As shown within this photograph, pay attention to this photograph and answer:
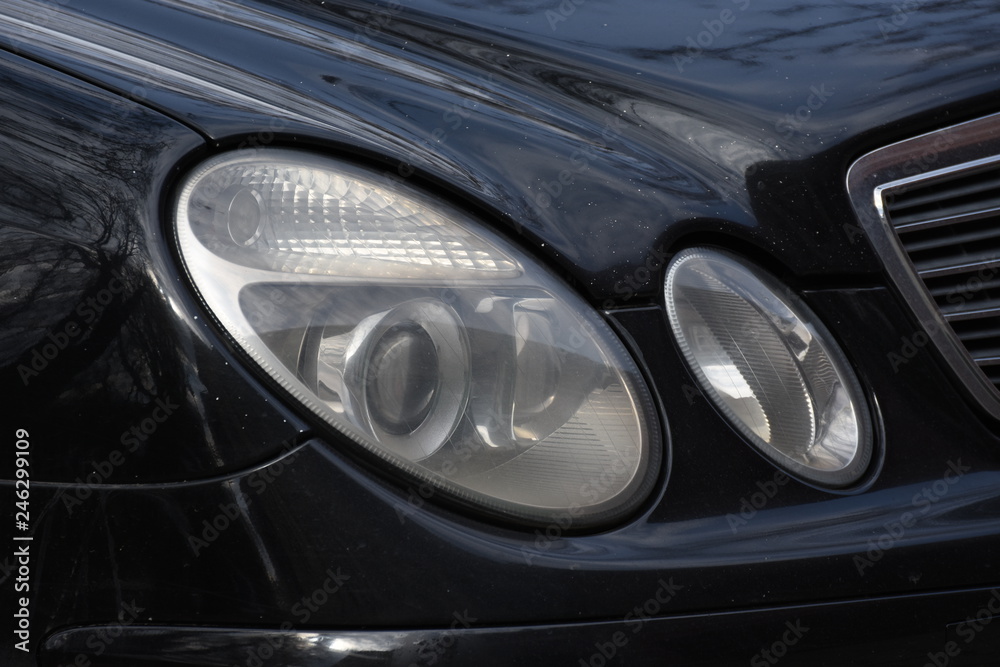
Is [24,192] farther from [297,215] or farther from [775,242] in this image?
[775,242]

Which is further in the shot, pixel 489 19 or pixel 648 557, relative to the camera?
pixel 489 19

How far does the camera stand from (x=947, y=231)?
1486 mm

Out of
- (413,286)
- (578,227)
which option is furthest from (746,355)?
(413,286)

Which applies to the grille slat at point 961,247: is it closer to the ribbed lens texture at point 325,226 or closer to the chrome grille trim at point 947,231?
the chrome grille trim at point 947,231

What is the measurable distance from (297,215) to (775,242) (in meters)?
0.70

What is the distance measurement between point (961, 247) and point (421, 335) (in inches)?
35.5

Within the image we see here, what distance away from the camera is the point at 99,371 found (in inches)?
44.9

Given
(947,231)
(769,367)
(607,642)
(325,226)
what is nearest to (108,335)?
(325,226)

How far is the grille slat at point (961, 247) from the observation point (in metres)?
1.46

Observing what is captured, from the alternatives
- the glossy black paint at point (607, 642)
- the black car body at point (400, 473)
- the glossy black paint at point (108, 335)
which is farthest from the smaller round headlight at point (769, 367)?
the glossy black paint at point (108, 335)

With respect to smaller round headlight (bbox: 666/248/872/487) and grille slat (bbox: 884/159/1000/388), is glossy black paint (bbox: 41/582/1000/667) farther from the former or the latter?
grille slat (bbox: 884/159/1000/388)

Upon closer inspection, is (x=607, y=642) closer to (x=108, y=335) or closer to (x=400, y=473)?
(x=400, y=473)

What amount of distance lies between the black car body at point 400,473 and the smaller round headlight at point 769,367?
0.03 m

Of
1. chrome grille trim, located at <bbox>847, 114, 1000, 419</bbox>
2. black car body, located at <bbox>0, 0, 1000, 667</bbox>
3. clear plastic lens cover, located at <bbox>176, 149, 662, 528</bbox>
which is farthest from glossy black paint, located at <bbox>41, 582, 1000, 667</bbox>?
chrome grille trim, located at <bbox>847, 114, 1000, 419</bbox>
